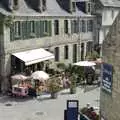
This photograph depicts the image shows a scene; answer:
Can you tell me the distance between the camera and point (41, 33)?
3538cm

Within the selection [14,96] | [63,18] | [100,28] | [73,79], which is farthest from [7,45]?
[100,28]

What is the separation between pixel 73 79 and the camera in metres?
32.0

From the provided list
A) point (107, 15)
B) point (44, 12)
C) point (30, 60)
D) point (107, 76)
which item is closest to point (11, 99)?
point (30, 60)

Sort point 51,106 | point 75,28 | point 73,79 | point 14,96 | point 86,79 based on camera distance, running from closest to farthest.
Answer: point 51,106 → point 14,96 → point 73,79 → point 86,79 → point 75,28

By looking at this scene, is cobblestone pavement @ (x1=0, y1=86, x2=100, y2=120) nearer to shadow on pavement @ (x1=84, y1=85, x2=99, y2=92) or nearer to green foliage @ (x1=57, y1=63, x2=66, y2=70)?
shadow on pavement @ (x1=84, y1=85, x2=99, y2=92)

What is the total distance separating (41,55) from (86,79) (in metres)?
4.50

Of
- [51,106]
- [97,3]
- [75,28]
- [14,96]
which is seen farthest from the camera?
[97,3]

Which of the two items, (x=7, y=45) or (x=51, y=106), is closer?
(x=51, y=106)

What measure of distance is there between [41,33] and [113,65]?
19.2 meters

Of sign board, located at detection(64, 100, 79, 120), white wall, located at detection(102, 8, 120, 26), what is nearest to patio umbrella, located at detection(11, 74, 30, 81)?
sign board, located at detection(64, 100, 79, 120)

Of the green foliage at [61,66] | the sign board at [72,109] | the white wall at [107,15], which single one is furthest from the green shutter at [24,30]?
the white wall at [107,15]

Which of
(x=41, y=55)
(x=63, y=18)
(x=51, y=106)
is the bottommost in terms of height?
(x=51, y=106)

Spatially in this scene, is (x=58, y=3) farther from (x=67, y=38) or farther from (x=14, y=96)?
(x=14, y=96)

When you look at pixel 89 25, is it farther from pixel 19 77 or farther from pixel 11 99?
pixel 11 99
